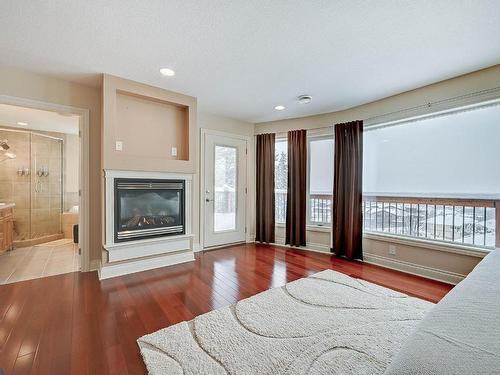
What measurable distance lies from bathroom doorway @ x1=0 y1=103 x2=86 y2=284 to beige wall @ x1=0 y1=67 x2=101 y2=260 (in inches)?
32.4

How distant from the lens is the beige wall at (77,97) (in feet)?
8.97

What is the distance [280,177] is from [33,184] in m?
5.07

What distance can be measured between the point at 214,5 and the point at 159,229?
2700 millimetres

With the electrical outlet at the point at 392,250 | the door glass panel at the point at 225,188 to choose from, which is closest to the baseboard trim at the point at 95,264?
the door glass panel at the point at 225,188

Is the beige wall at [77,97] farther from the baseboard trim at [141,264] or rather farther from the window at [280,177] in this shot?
the window at [280,177]

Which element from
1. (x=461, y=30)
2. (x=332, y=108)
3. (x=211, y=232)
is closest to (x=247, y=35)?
(x=461, y=30)

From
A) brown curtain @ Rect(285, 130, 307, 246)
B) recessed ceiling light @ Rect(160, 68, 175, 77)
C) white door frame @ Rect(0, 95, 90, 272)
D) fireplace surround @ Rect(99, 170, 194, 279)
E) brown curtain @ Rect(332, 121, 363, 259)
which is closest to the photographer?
recessed ceiling light @ Rect(160, 68, 175, 77)

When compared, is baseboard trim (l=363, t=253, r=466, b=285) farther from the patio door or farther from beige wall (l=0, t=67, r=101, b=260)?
beige wall (l=0, t=67, r=101, b=260)

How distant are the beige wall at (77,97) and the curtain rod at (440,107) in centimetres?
393

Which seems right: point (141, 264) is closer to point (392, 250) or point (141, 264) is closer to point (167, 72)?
point (167, 72)

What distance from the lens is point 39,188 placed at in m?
5.02

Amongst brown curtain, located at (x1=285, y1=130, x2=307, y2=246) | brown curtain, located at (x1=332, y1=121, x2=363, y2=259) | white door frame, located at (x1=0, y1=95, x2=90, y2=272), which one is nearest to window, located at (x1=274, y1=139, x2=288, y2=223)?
brown curtain, located at (x1=285, y1=130, x2=307, y2=246)

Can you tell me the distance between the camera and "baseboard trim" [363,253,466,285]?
286 cm

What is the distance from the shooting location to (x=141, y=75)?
2875 millimetres
